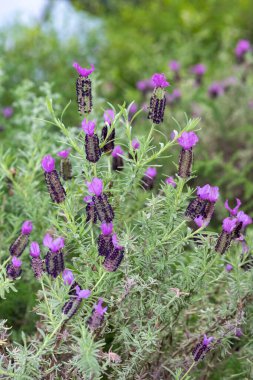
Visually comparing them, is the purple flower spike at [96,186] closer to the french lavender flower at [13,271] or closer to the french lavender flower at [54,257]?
the french lavender flower at [54,257]

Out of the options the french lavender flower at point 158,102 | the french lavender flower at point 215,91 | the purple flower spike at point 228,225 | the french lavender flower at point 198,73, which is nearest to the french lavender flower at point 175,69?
the french lavender flower at point 198,73

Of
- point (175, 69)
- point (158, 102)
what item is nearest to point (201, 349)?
point (158, 102)

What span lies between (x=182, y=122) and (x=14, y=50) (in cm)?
147

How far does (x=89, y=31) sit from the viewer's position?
4559mm

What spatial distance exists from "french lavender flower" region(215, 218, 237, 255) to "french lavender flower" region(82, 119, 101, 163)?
0.32 m

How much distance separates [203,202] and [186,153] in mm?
116

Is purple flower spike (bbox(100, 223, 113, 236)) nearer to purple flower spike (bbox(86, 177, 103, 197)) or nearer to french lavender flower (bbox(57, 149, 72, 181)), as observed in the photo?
purple flower spike (bbox(86, 177, 103, 197))

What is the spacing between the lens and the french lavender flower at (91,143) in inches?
53.2

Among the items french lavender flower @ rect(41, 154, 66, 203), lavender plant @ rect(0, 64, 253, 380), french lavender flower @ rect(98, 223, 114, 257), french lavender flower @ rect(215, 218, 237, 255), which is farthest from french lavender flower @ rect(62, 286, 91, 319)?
french lavender flower @ rect(215, 218, 237, 255)

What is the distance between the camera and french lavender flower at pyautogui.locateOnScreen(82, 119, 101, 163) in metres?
1.35

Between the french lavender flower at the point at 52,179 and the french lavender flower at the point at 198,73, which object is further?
the french lavender flower at the point at 198,73

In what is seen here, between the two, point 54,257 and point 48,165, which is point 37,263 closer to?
point 54,257

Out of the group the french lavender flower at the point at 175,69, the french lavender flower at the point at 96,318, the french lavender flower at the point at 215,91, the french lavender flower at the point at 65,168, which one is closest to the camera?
the french lavender flower at the point at 96,318

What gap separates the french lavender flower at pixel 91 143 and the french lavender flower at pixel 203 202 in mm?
238
